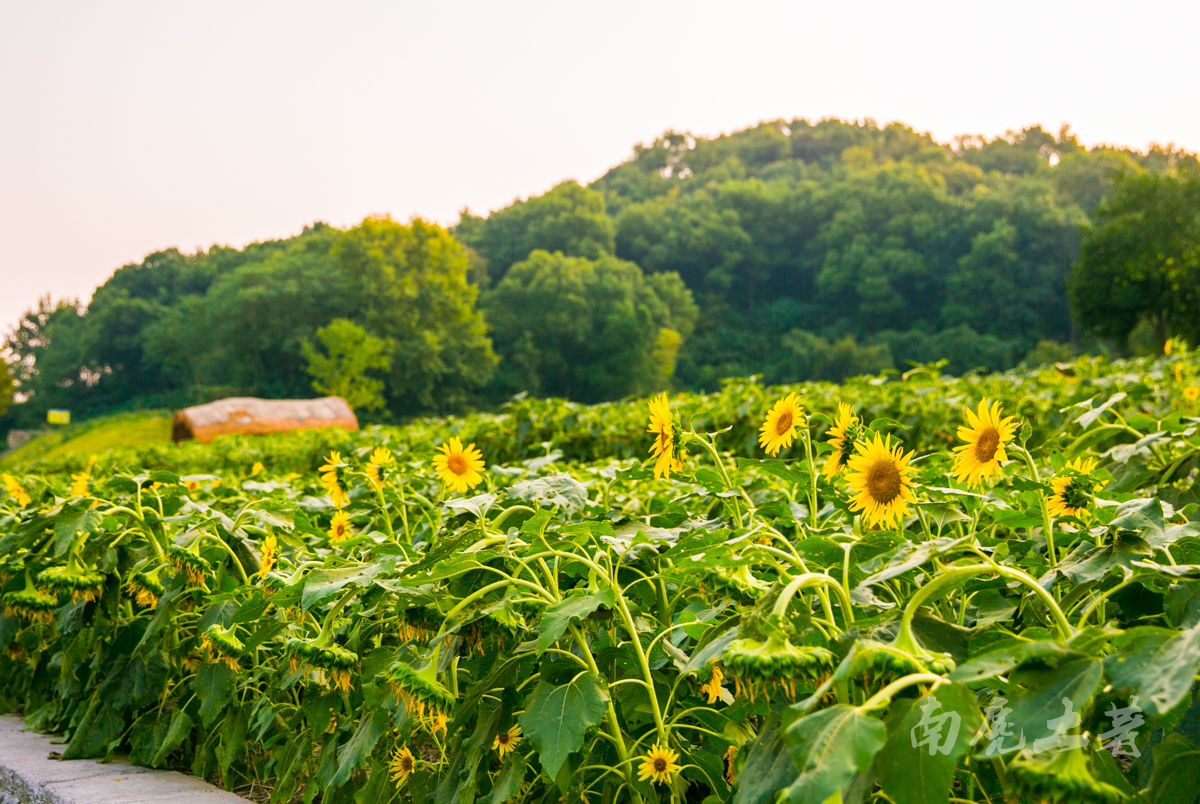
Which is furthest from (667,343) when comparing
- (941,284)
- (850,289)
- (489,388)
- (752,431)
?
(752,431)

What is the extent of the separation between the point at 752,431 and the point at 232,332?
38701mm

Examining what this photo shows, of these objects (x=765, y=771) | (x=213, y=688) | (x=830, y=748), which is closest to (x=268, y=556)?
(x=213, y=688)

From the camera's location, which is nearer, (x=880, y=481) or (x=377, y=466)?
(x=880, y=481)

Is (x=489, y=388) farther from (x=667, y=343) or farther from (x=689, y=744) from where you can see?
(x=689, y=744)

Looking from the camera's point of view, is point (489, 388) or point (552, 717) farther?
point (489, 388)

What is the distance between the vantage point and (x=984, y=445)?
4.43 ft

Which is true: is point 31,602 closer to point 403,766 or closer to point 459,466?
point 459,466

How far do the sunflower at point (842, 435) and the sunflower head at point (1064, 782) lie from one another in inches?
27.9

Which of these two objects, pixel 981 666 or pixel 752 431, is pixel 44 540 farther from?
pixel 752 431

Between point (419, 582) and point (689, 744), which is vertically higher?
point (419, 582)

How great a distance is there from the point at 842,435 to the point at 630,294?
153 feet

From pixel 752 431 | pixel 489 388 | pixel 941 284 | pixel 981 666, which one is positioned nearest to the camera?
pixel 981 666

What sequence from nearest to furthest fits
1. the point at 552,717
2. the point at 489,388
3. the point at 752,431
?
the point at 552,717, the point at 752,431, the point at 489,388

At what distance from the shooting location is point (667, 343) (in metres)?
46.9
